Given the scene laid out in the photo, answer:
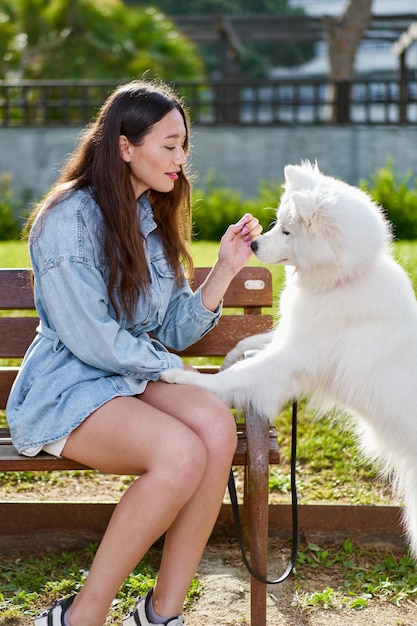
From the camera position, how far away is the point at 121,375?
2789 millimetres

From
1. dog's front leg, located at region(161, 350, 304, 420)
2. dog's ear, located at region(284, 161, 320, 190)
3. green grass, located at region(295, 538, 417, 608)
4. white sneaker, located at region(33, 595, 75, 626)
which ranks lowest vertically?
green grass, located at region(295, 538, 417, 608)

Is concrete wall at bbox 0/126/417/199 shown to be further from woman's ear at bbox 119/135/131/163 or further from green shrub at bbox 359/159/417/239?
woman's ear at bbox 119/135/131/163

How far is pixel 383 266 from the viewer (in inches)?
118

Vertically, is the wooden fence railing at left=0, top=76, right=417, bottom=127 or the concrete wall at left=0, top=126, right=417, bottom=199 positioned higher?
the wooden fence railing at left=0, top=76, right=417, bottom=127

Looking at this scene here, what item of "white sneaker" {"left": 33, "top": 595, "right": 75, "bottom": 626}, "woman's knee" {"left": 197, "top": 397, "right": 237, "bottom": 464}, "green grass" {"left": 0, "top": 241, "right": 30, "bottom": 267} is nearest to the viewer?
"white sneaker" {"left": 33, "top": 595, "right": 75, "bottom": 626}

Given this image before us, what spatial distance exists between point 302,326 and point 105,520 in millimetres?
1232

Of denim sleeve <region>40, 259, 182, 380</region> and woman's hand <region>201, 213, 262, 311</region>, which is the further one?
woman's hand <region>201, 213, 262, 311</region>

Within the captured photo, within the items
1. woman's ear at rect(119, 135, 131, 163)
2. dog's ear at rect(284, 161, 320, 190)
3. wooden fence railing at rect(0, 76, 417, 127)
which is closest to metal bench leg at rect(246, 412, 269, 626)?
dog's ear at rect(284, 161, 320, 190)

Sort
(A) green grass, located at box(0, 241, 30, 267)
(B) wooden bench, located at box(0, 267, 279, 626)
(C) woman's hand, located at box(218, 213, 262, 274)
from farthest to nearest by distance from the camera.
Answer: (A) green grass, located at box(0, 241, 30, 267), (B) wooden bench, located at box(0, 267, 279, 626), (C) woman's hand, located at box(218, 213, 262, 274)

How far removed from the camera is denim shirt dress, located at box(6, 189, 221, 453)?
2682mm

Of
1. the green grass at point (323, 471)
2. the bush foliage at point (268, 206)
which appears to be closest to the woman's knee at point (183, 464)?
the green grass at point (323, 471)

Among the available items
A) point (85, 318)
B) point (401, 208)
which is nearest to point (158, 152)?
point (85, 318)

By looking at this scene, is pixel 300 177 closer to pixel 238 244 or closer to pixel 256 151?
pixel 238 244

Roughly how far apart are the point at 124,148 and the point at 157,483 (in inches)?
44.4
